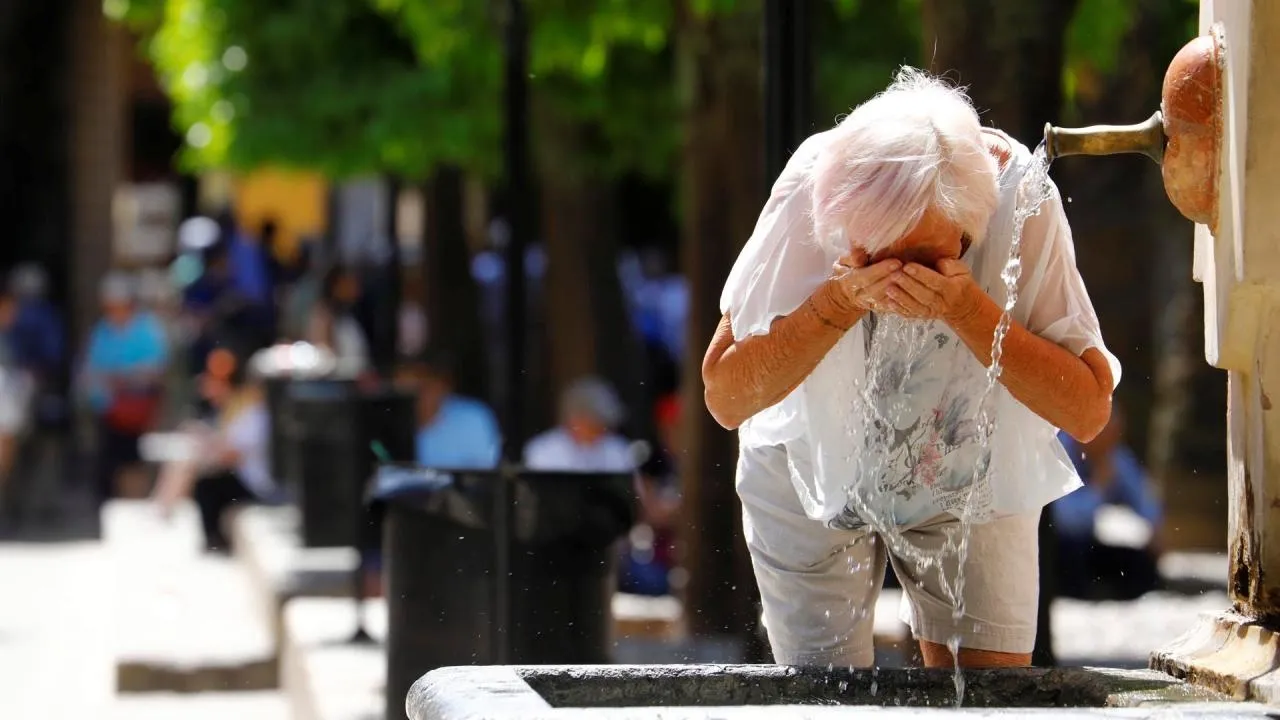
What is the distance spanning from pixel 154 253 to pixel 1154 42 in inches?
825

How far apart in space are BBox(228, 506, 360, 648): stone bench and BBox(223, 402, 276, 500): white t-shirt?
449mm

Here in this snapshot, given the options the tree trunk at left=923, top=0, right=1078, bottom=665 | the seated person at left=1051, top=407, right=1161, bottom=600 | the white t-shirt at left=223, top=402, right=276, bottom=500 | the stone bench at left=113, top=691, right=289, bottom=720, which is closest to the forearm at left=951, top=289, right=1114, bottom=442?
the tree trunk at left=923, top=0, right=1078, bottom=665

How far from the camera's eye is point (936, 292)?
11.0 feet

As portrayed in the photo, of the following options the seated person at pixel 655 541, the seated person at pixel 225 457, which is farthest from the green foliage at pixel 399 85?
the seated person at pixel 655 541

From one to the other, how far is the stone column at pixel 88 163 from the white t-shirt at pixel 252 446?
865 centimetres

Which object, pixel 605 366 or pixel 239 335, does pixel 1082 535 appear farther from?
pixel 239 335

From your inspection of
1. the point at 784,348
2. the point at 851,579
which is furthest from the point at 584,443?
the point at 784,348

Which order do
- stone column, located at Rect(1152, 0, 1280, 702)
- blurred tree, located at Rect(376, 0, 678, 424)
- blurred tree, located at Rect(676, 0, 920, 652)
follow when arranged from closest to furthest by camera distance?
stone column, located at Rect(1152, 0, 1280, 702) → blurred tree, located at Rect(676, 0, 920, 652) → blurred tree, located at Rect(376, 0, 678, 424)

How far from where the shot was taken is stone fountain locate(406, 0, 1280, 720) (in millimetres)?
3248

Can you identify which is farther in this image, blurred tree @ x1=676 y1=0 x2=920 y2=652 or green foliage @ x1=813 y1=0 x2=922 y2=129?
green foliage @ x1=813 y1=0 x2=922 y2=129

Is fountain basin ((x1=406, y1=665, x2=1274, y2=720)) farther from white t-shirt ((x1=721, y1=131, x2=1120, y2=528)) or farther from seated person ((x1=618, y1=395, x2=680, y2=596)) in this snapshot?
seated person ((x1=618, y1=395, x2=680, y2=596))

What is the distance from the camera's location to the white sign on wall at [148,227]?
28.0 m

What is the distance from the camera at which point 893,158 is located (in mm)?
3332

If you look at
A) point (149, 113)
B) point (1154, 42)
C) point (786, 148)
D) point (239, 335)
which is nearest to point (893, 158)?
point (786, 148)
